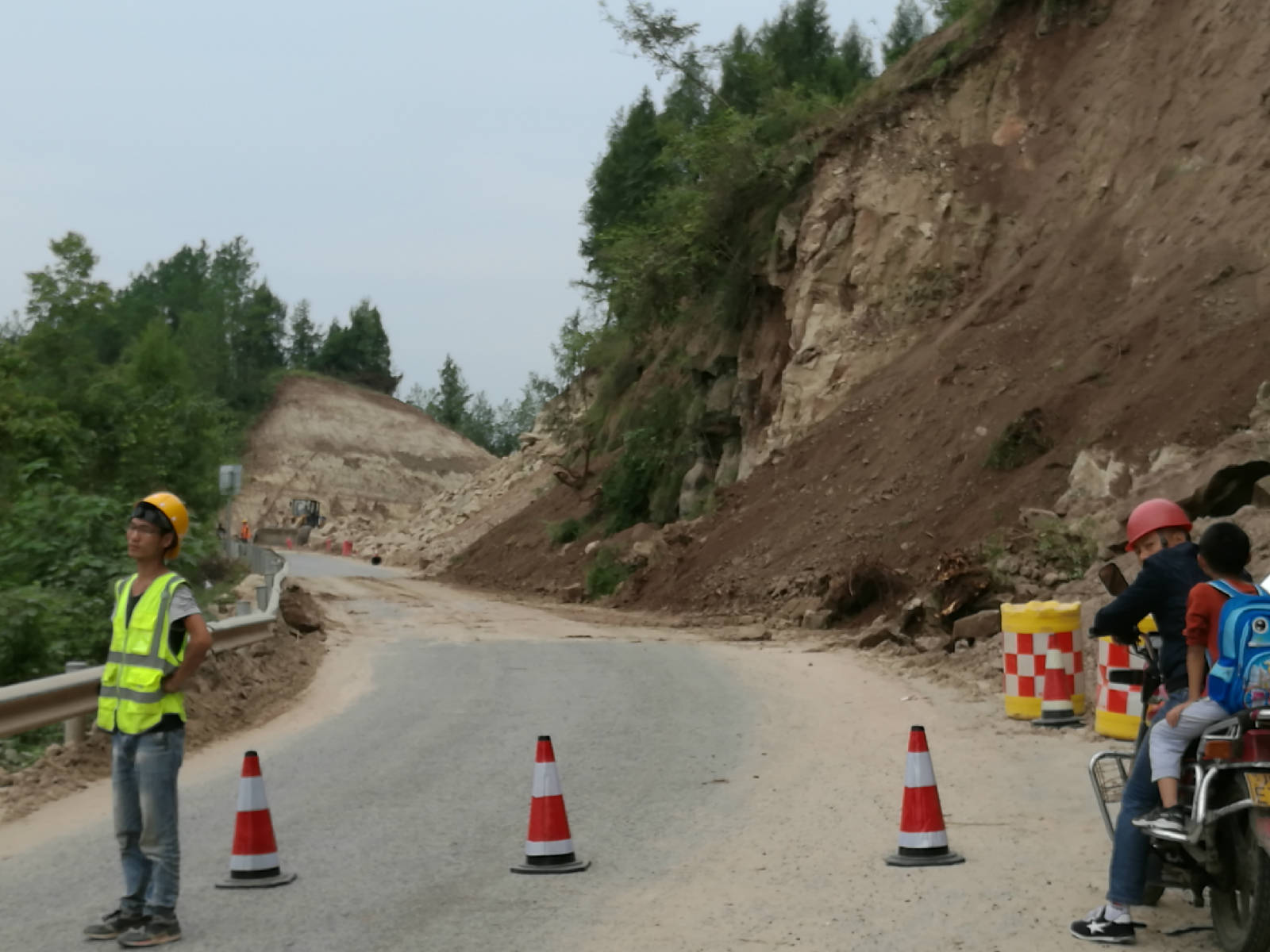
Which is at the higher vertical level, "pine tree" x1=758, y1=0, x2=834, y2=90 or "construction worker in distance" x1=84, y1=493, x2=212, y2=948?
"pine tree" x1=758, y1=0, x2=834, y2=90

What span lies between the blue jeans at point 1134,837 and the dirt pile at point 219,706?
681 cm

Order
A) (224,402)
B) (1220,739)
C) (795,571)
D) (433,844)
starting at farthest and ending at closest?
1. (224,402)
2. (795,571)
3. (433,844)
4. (1220,739)

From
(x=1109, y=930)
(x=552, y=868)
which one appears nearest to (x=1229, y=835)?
(x=1109, y=930)

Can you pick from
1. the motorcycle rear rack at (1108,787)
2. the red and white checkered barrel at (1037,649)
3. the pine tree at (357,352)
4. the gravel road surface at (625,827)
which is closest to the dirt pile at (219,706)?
the gravel road surface at (625,827)

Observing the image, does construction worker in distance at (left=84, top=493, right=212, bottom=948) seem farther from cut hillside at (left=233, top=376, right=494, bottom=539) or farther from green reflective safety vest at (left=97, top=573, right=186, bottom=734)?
cut hillside at (left=233, top=376, right=494, bottom=539)

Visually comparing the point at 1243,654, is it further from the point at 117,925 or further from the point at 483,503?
the point at 483,503

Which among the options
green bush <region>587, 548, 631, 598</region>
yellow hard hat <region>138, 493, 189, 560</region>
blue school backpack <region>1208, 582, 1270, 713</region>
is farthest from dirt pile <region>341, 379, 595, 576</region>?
blue school backpack <region>1208, 582, 1270, 713</region>

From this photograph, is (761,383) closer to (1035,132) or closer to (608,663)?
(1035,132)

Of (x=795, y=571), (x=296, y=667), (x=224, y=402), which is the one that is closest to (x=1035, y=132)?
(x=795, y=571)

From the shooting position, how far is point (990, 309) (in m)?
29.8

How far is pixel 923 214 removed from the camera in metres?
33.0

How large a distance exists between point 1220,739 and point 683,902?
2.52 meters

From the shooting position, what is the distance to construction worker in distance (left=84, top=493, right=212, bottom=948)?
20.3ft

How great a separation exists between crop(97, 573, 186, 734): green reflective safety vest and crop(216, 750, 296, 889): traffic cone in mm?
964
